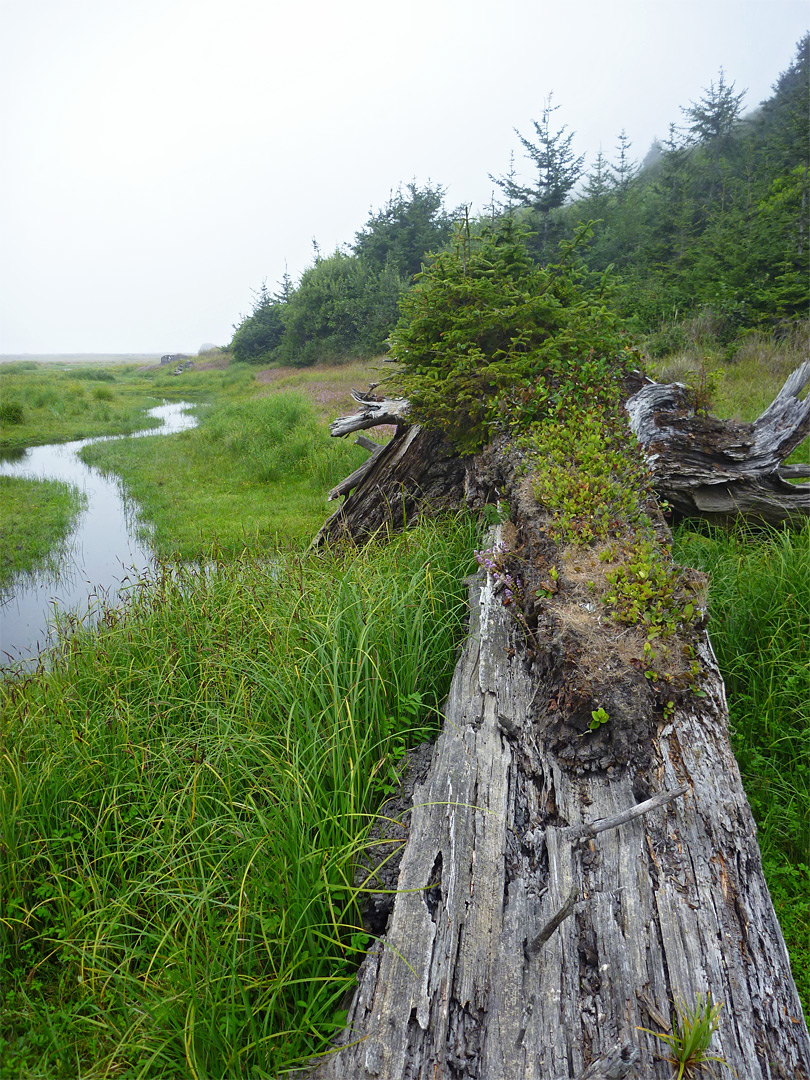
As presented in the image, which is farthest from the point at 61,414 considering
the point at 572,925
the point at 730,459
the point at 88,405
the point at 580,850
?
the point at 572,925

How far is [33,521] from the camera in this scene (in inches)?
383

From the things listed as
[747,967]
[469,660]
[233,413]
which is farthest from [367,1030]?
[233,413]

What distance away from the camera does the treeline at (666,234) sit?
48.0 ft

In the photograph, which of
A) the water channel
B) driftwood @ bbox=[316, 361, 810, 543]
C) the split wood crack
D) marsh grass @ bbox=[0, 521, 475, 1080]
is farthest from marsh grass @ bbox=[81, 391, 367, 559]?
the split wood crack

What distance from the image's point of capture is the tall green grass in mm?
3020

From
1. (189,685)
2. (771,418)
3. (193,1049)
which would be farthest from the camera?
(771,418)

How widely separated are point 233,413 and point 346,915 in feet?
59.7

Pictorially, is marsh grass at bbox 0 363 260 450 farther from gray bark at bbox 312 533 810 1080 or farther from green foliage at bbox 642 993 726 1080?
green foliage at bbox 642 993 726 1080

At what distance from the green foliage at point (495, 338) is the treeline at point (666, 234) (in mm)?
2507

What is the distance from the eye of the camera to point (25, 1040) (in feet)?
7.53

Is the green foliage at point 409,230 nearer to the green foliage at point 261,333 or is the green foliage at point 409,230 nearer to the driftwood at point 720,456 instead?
the green foliage at point 261,333

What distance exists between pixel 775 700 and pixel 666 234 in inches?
913

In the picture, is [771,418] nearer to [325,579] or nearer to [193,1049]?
[325,579]

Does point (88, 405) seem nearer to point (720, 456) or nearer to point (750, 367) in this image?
point (750, 367)
